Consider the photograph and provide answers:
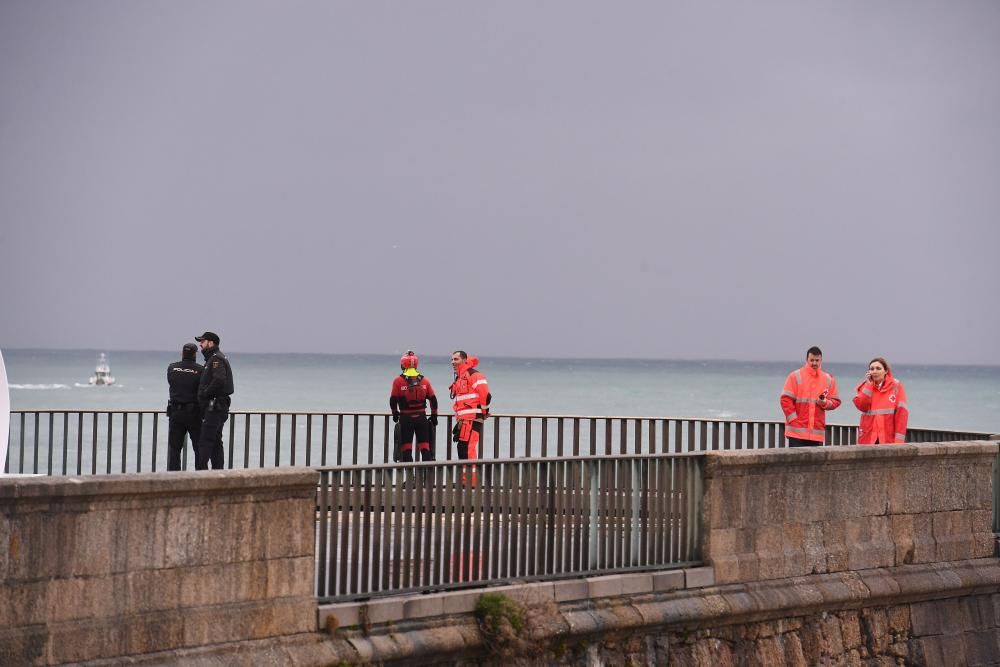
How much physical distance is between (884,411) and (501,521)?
5.55 m

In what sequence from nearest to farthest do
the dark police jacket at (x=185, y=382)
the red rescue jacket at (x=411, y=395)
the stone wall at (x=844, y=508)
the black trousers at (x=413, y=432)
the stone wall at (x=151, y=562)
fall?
the stone wall at (x=151, y=562), the stone wall at (x=844, y=508), the dark police jacket at (x=185, y=382), the red rescue jacket at (x=411, y=395), the black trousers at (x=413, y=432)

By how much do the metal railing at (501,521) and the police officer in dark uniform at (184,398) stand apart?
5.05 meters

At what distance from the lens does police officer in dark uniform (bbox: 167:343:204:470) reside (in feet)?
52.4

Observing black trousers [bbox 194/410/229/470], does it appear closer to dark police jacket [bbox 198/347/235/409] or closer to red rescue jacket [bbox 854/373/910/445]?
Result: dark police jacket [bbox 198/347/235/409]

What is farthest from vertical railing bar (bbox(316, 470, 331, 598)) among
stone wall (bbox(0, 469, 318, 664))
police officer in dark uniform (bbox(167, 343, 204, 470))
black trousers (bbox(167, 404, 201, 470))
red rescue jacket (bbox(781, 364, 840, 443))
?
red rescue jacket (bbox(781, 364, 840, 443))

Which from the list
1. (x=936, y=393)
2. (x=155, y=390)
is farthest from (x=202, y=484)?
(x=936, y=393)

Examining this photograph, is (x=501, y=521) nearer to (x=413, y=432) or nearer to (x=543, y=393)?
(x=413, y=432)

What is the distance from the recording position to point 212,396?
15531 mm

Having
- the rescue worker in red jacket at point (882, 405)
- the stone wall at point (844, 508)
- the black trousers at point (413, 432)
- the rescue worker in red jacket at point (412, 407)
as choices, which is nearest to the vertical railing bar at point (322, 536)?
the stone wall at point (844, 508)

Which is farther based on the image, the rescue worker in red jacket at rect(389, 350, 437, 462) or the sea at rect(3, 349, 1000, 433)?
the sea at rect(3, 349, 1000, 433)

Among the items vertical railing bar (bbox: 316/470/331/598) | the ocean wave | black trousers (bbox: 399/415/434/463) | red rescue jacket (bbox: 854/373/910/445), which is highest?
red rescue jacket (bbox: 854/373/910/445)

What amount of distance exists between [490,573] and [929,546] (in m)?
4.70

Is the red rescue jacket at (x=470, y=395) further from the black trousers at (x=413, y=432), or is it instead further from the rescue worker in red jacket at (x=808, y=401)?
the rescue worker in red jacket at (x=808, y=401)

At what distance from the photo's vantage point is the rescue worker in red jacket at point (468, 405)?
647 inches
